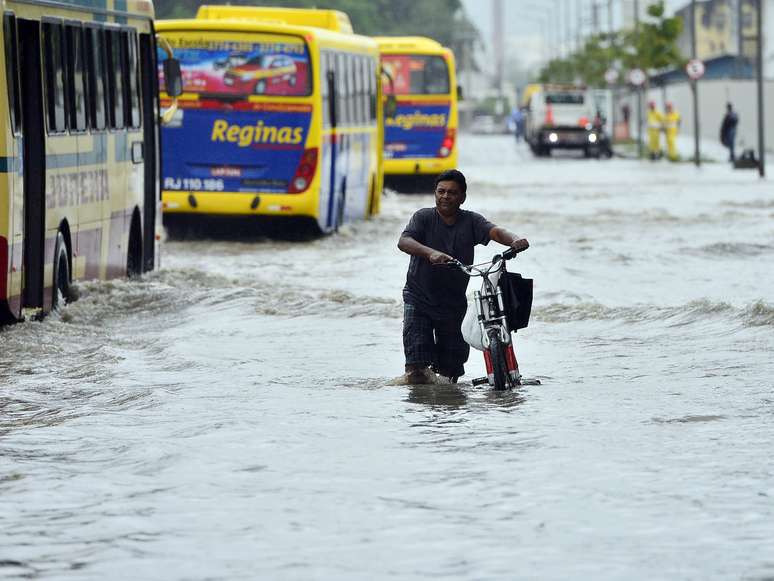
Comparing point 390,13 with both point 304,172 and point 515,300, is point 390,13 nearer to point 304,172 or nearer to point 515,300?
point 304,172

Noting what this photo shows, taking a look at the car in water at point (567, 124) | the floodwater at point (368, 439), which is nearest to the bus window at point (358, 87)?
the floodwater at point (368, 439)

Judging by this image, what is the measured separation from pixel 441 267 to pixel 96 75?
5.84 metres

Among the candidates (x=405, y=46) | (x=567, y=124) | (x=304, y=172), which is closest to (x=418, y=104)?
(x=405, y=46)

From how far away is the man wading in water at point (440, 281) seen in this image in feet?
38.6

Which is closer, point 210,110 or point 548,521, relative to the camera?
point 548,521

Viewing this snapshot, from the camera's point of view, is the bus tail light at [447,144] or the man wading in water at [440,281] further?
the bus tail light at [447,144]

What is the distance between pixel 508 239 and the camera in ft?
38.1

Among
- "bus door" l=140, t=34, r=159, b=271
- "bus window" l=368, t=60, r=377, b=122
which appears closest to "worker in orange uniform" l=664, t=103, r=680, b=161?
"bus window" l=368, t=60, r=377, b=122

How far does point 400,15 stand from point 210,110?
415ft

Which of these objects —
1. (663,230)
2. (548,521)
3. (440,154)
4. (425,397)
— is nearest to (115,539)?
(548,521)

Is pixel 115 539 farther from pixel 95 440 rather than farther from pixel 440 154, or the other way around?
pixel 440 154

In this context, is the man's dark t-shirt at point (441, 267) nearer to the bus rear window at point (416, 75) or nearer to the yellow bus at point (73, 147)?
the yellow bus at point (73, 147)

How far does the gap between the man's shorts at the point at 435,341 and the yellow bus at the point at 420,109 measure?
3043cm

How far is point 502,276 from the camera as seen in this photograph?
11.9m
